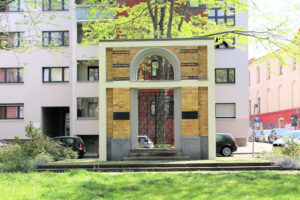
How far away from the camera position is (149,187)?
381 inches

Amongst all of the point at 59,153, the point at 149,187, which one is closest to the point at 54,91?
the point at 59,153

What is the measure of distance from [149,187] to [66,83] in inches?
1041

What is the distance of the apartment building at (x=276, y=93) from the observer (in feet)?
180

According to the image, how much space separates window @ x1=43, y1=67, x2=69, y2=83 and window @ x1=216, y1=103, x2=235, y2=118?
13.1 m

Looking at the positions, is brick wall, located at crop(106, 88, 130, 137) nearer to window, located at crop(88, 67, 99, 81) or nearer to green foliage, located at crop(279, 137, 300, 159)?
green foliage, located at crop(279, 137, 300, 159)

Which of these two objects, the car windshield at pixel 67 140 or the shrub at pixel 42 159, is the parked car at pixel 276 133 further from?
the shrub at pixel 42 159

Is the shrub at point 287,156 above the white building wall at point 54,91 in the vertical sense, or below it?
below

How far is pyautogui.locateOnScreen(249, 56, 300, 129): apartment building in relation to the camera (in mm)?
55000

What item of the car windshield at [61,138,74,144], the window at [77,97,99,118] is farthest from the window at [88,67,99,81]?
the car windshield at [61,138,74,144]

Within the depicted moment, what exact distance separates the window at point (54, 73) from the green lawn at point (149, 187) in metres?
24.1

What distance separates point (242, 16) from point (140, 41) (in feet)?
73.6

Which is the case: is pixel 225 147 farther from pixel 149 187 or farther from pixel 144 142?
pixel 149 187

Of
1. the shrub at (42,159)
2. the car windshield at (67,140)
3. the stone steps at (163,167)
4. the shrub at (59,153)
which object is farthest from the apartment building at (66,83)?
the stone steps at (163,167)

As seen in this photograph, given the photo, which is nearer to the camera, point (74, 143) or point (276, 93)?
point (74, 143)
